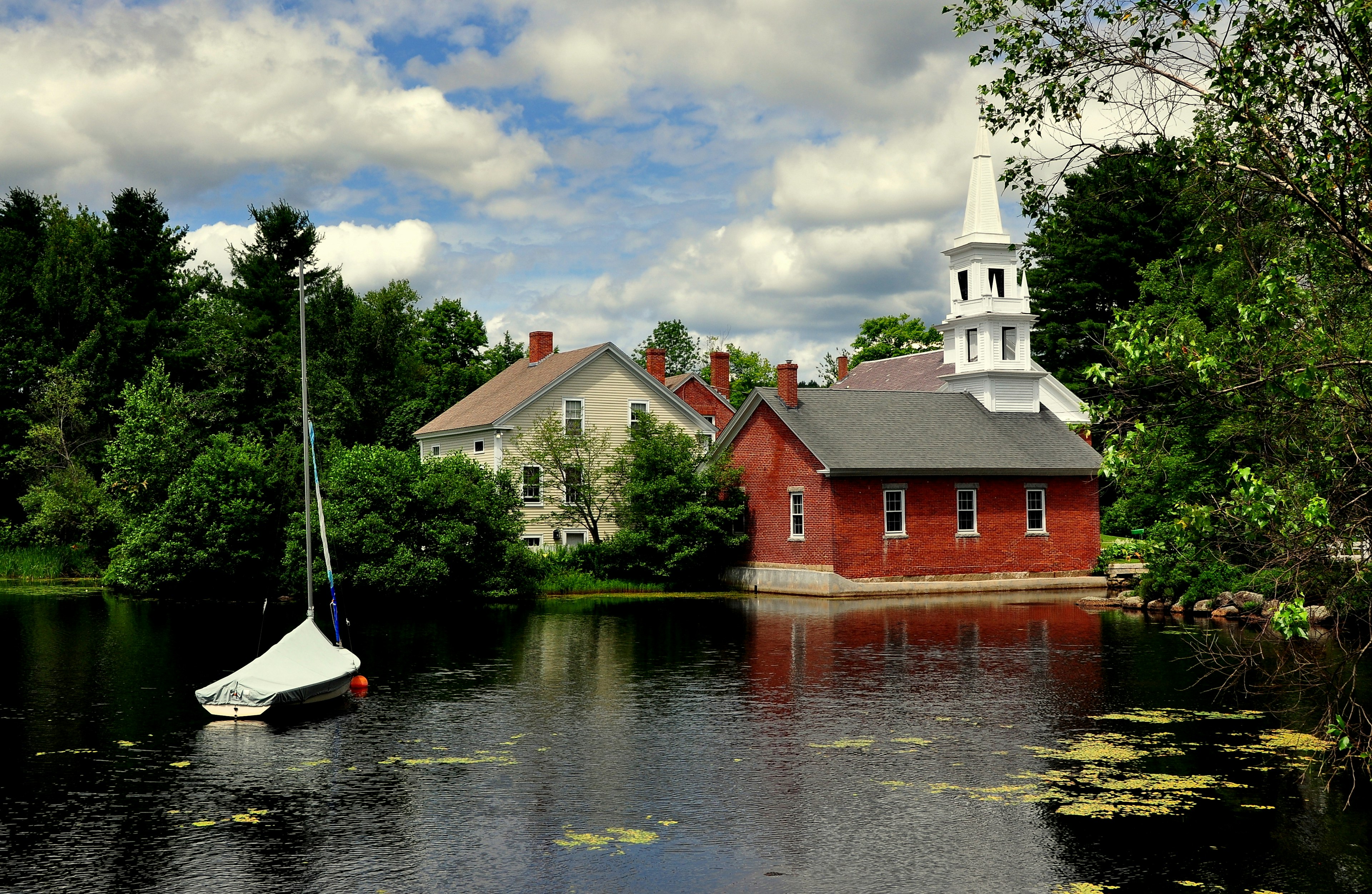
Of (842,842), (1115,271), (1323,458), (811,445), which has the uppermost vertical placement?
(1115,271)

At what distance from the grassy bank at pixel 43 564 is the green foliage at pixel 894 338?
193 feet

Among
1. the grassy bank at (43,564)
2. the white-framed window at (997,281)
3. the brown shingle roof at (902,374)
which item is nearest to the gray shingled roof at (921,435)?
the white-framed window at (997,281)

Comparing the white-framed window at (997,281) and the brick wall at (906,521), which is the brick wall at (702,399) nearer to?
the white-framed window at (997,281)

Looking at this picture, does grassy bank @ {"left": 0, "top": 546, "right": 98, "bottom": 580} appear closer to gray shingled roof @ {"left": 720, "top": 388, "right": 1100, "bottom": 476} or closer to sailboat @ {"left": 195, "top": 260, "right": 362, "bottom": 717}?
gray shingled roof @ {"left": 720, "top": 388, "right": 1100, "bottom": 476}

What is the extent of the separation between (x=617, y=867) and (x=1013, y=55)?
8804 millimetres

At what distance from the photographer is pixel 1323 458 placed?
37.4ft

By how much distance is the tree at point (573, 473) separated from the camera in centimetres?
4716

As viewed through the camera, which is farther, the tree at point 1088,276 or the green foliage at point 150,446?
the tree at point 1088,276

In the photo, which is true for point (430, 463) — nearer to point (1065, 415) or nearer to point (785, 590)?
point (785, 590)

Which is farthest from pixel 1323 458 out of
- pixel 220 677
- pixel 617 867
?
pixel 220 677

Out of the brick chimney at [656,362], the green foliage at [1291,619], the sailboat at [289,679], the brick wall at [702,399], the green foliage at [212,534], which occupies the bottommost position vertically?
the sailboat at [289,679]

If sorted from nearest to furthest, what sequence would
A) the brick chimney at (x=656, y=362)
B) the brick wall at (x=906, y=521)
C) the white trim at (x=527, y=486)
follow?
the brick wall at (x=906, y=521)
the white trim at (x=527, y=486)
the brick chimney at (x=656, y=362)

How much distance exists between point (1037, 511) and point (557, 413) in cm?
2067

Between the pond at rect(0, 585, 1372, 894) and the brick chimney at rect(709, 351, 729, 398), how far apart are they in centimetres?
4727
